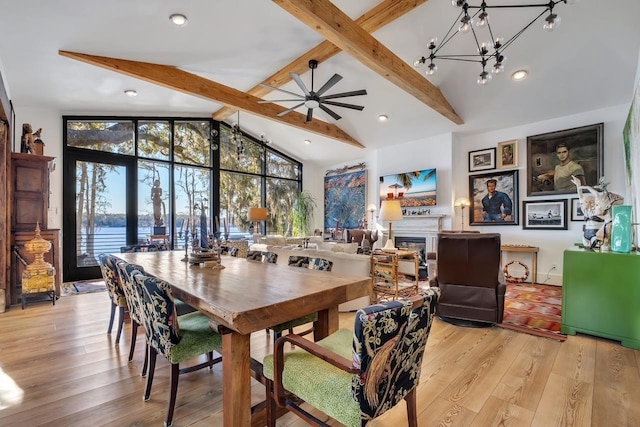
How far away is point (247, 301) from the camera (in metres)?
1.49

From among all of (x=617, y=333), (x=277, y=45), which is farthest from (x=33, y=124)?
(x=617, y=333)

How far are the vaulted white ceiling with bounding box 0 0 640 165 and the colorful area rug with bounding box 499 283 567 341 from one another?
9.95ft

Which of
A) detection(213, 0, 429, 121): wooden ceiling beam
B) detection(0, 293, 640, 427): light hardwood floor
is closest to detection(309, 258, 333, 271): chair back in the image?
detection(0, 293, 640, 427): light hardwood floor

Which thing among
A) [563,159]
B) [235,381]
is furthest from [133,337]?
[563,159]

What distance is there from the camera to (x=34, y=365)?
2.30 metres

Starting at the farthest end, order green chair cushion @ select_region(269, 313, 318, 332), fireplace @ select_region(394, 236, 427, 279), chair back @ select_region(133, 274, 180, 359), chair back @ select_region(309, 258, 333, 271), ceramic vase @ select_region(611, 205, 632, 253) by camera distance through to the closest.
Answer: fireplace @ select_region(394, 236, 427, 279) < ceramic vase @ select_region(611, 205, 632, 253) < chair back @ select_region(309, 258, 333, 271) < green chair cushion @ select_region(269, 313, 318, 332) < chair back @ select_region(133, 274, 180, 359)

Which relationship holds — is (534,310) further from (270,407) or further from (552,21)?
(270,407)

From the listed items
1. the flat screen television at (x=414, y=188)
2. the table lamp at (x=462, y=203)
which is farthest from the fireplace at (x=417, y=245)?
the table lamp at (x=462, y=203)

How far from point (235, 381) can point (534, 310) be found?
3.91 m

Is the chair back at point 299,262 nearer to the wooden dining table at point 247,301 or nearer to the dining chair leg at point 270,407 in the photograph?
the wooden dining table at point 247,301

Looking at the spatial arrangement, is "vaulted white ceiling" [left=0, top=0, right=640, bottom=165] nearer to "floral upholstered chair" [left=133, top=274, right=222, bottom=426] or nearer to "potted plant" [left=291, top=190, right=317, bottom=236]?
"floral upholstered chair" [left=133, top=274, right=222, bottom=426]

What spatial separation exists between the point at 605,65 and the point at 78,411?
21.5 feet

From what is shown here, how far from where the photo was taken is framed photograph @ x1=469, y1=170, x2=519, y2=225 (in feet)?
18.2

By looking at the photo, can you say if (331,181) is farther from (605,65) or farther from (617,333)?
(617,333)
